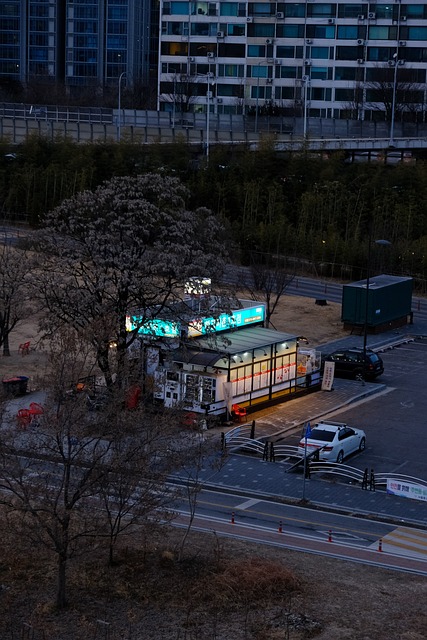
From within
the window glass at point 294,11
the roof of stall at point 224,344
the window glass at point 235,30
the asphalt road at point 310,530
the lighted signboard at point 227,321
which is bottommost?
the asphalt road at point 310,530

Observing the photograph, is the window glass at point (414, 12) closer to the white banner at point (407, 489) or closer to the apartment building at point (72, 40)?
the apartment building at point (72, 40)

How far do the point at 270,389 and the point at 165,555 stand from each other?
15291 mm

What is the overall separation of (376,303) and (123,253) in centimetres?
1864

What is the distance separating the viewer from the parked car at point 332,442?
103 ft

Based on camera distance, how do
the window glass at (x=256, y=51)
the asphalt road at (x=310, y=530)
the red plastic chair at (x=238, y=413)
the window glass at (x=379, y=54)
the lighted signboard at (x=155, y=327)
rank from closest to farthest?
the asphalt road at (x=310, y=530), the red plastic chair at (x=238, y=413), the lighted signboard at (x=155, y=327), the window glass at (x=379, y=54), the window glass at (x=256, y=51)

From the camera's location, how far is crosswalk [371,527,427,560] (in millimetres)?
24766

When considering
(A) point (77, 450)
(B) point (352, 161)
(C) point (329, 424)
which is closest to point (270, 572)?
(A) point (77, 450)

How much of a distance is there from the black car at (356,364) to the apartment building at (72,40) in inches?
3953

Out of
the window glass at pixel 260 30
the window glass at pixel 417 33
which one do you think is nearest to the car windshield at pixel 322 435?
the window glass at pixel 417 33

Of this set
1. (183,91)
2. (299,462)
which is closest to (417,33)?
(183,91)

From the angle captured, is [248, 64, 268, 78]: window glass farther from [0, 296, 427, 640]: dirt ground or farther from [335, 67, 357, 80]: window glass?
[0, 296, 427, 640]: dirt ground

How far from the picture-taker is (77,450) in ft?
70.0

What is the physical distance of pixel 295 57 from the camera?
336 ft

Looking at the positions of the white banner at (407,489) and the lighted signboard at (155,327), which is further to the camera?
the lighted signboard at (155,327)
